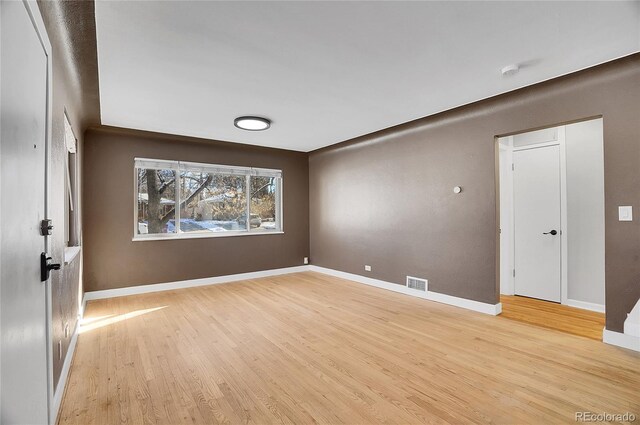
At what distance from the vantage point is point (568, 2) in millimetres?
1869

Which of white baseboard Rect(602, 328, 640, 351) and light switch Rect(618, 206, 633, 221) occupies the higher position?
light switch Rect(618, 206, 633, 221)

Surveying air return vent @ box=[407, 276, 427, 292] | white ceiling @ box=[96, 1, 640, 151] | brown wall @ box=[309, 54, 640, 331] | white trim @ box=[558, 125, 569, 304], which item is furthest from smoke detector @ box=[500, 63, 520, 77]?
air return vent @ box=[407, 276, 427, 292]

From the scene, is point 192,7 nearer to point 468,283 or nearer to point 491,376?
point 491,376

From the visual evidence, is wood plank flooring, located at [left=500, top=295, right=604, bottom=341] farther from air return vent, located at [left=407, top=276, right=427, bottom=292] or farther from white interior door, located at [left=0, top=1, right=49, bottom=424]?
white interior door, located at [left=0, top=1, right=49, bottom=424]

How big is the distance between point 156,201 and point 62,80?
2.73 metres

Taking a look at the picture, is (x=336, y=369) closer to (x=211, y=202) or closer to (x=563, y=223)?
(x=563, y=223)

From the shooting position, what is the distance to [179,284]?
16.4 ft

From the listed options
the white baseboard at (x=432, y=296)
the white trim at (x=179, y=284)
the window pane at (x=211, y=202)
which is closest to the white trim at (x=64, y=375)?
the white trim at (x=179, y=284)

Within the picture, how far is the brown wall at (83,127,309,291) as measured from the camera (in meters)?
4.40

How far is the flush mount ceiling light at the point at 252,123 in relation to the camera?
3.94 metres

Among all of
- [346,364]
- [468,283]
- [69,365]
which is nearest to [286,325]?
[346,364]

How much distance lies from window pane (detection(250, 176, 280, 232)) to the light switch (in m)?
5.02

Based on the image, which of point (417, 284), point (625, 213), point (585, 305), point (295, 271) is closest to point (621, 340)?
point (625, 213)

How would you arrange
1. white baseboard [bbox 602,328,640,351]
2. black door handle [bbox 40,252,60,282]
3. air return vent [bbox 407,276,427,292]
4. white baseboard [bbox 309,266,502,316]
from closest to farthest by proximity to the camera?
black door handle [bbox 40,252,60,282]
white baseboard [bbox 602,328,640,351]
white baseboard [bbox 309,266,502,316]
air return vent [bbox 407,276,427,292]
